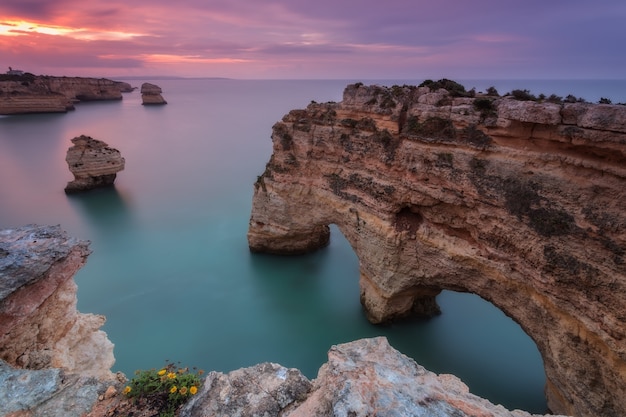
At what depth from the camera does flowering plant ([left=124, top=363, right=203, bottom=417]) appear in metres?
4.80

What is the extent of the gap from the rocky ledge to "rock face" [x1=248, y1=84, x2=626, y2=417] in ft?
12.9

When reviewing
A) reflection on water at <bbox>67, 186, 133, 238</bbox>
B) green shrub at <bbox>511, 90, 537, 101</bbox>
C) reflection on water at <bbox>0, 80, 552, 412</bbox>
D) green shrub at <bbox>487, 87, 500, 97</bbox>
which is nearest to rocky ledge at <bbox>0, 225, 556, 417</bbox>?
reflection on water at <bbox>0, 80, 552, 412</bbox>

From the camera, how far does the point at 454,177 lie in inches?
379

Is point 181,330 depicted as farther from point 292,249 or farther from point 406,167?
point 406,167

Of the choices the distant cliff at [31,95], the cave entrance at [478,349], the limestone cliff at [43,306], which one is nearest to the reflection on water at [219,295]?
the cave entrance at [478,349]

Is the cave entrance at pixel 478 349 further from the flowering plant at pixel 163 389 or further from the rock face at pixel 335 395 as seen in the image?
the flowering plant at pixel 163 389

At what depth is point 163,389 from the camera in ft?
16.4

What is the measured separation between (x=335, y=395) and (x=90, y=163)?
25.5 m

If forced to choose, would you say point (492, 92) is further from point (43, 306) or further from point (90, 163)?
point (90, 163)

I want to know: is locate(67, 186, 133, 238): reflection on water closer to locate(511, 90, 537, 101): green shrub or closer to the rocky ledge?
the rocky ledge

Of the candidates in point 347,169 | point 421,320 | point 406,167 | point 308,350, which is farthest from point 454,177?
point 308,350

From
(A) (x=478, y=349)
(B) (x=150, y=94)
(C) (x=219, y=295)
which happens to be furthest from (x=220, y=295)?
(B) (x=150, y=94)

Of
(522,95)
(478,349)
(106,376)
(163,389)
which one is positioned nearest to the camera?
(163,389)

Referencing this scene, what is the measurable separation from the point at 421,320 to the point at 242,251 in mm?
9004
